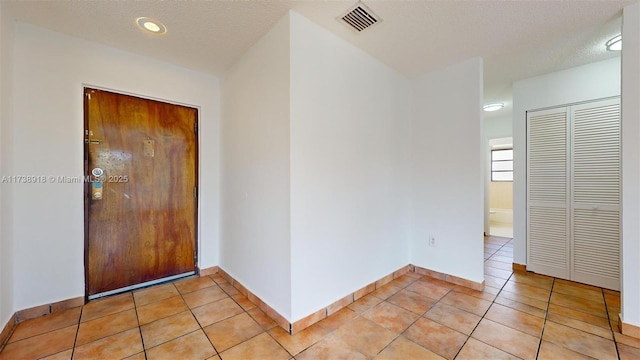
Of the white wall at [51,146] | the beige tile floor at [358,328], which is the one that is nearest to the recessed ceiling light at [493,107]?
the beige tile floor at [358,328]

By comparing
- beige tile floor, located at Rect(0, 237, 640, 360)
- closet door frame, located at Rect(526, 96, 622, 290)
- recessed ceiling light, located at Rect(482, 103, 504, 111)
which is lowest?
beige tile floor, located at Rect(0, 237, 640, 360)

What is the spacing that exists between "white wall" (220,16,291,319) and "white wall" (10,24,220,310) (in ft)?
3.57

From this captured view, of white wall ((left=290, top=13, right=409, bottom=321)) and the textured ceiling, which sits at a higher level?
the textured ceiling

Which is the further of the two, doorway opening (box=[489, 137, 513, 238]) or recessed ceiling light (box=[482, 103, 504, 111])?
doorway opening (box=[489, 137, 513, 238])

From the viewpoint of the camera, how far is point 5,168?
187 centimetres

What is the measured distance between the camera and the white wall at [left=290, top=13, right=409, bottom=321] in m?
1.98

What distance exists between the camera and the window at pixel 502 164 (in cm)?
765

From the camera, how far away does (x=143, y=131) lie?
8.65ft

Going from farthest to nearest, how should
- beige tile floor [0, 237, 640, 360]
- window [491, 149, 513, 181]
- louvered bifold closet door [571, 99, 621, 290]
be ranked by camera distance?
window [491, 149, 513, 181] → louvered bifold closet door [571, 99, 621, 290] → beige tile floor [0, 237, 640, 360]

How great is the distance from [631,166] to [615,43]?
1327 mm

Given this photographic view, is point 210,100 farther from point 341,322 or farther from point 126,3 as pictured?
point 341,322

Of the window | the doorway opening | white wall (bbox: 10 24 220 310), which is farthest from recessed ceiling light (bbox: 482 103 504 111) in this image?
white wall (bbox: 10 24 220 310)

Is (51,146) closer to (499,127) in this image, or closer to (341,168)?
(341,168)

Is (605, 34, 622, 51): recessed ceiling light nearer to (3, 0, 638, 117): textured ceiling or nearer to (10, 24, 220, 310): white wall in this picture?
(3, 0, 638, 117): textured ceiling
